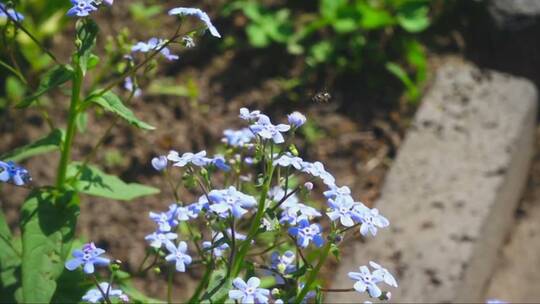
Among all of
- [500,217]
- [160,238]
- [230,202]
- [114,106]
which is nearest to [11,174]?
[114,106]

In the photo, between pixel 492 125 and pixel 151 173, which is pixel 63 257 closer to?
pixel 151 173

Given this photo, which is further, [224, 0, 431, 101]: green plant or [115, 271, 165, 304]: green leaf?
[224, 0, 431, 101]: green plant

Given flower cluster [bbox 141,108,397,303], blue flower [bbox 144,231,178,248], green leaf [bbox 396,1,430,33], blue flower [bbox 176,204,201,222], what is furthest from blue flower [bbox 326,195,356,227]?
green leaf [bbox 396,1,430,33]

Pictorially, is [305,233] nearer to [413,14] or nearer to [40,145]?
[40,145]

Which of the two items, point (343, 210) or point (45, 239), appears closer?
point (343, 210)

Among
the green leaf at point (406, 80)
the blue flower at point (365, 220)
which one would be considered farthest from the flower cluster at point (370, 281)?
the green leaf at point (406, 80)

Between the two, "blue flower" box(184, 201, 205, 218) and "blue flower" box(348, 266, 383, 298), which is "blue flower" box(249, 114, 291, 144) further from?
"blue flower" box(348, 266, 383, 298)

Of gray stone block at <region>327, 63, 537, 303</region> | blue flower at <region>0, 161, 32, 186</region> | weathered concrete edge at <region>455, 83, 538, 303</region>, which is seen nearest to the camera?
blue flower at <region>0, 161, 32, 186</region>

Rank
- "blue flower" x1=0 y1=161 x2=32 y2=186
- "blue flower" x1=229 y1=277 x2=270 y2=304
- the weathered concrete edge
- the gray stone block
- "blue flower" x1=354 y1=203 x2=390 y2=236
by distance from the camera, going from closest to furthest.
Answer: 1. "blue flower" x1=229 y1=277 x2=270 y2=304
2. "blue flower" x1=354 y1=203 x2=390 y2=236
3. "blue flower" x1=0 y1=161 x2=32 y2=186
4. the gray stone block
5. the weathered concrete edge
